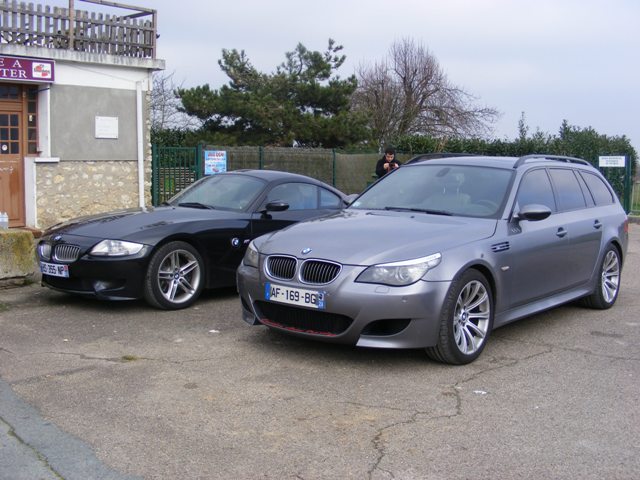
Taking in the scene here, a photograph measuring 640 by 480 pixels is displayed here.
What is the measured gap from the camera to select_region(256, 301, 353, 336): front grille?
541 centimetres

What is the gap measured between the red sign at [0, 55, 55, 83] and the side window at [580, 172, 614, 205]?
31.8 feet

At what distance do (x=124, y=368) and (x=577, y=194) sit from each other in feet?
15.7

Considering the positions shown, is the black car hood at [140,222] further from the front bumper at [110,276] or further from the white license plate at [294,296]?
the white license plate at [294,296]

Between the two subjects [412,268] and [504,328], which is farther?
[504,328]

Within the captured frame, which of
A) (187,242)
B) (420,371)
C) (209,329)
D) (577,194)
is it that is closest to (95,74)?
(187,242)

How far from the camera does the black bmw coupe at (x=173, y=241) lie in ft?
23.5

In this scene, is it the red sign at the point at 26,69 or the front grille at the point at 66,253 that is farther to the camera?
the red sign at the point at 26,69

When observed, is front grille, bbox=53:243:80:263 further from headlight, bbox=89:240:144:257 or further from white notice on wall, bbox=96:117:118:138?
white notice on wall, bbox=96:117:118:138

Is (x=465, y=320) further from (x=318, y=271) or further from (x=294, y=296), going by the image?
(x=294, y=296)

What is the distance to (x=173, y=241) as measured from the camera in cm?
751

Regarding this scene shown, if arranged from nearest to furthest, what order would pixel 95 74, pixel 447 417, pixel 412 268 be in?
1. pixel 447 417
2. pixel 412 268
3. pixel 95 74

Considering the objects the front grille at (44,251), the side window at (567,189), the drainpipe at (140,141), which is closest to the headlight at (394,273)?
the side window at (567,189)

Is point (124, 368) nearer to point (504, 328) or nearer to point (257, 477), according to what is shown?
point (257, 477)

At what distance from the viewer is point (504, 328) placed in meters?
6.87
